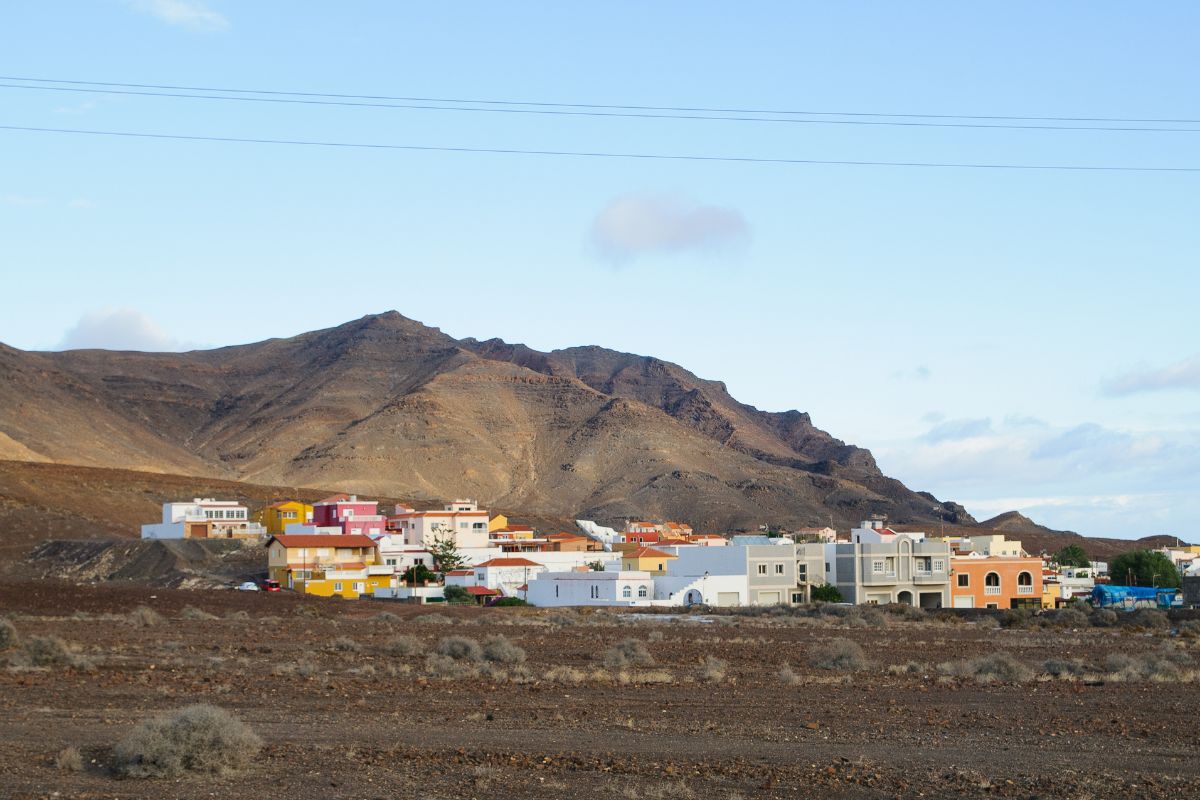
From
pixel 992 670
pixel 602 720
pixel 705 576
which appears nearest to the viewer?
pixel 602 720

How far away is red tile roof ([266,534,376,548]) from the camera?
3041 inches

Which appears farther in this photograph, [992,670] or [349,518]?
[349,518]

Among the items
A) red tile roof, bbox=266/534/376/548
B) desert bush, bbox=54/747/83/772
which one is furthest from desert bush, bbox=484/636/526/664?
red tile roof, bbox=266/534/376/548

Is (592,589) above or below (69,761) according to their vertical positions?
above

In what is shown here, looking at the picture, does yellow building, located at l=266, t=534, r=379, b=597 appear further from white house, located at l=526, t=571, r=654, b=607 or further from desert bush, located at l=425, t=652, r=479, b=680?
desert bush, located at l=425, t=652, r=479, b=680

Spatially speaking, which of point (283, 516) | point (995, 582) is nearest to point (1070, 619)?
point (995, 582)

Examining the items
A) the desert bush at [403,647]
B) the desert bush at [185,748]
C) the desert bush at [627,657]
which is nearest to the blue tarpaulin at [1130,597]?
the desert bush at [627,657]

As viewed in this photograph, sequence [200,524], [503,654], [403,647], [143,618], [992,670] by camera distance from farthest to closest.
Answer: [200,524] < [143,618] < [403,647] < [503,654] < [992,670]

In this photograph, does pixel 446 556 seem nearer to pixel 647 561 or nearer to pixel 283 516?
pixel 647 561

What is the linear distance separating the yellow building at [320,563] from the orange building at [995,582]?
32.8 metres

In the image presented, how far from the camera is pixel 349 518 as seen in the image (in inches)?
3607

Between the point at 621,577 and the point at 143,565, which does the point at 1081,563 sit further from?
the point at 143,565

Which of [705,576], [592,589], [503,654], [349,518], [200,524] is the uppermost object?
[349,518]

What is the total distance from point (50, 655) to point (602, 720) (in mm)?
13726
